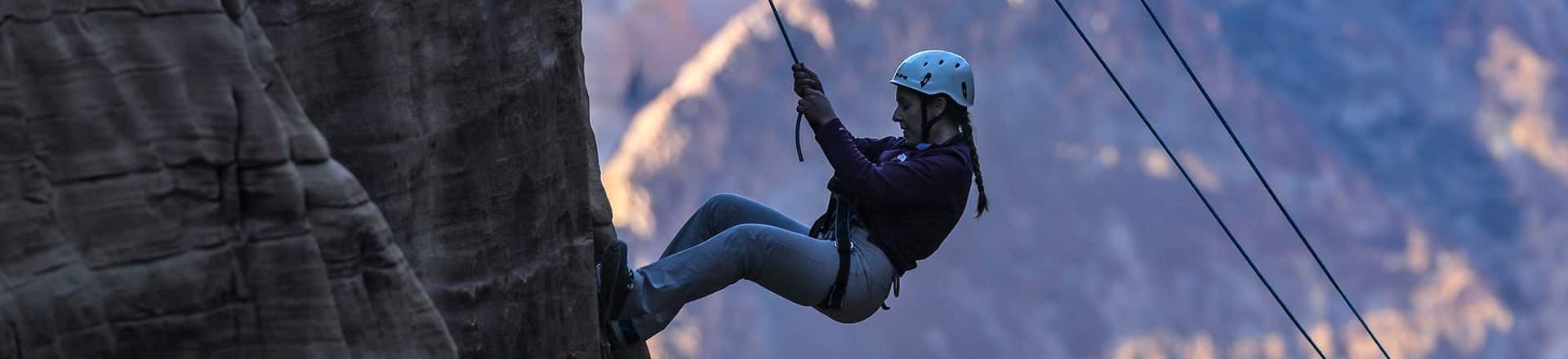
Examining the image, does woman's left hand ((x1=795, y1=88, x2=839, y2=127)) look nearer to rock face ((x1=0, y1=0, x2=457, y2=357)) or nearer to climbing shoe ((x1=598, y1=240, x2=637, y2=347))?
climbing shoe ((x1=598, y1=240, x2=637, y2=347))

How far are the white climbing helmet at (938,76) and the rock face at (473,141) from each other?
1193mm

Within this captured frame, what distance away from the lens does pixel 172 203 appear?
4.51 metres

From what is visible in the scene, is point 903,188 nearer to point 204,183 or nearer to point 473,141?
point 473,141

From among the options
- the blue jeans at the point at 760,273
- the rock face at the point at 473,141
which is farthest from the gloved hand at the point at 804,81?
the rock face at the point at 473,141

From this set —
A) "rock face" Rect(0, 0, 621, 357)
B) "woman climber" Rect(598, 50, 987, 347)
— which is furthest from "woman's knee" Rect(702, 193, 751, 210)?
"rock face" Rect(0, 0, 621, 357)

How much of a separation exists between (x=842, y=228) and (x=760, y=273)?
356 millimetres

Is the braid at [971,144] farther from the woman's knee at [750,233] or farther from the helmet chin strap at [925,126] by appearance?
the woman's knee at [750,233]

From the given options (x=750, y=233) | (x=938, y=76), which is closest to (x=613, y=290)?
(x=750, y=233)

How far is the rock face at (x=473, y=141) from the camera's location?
526 centimetres

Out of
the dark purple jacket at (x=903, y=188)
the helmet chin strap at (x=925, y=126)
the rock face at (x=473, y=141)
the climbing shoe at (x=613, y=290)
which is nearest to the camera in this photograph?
the rock face at (x=473, y=141)

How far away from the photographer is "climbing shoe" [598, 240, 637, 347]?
5938mm

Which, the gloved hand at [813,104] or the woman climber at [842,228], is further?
the gloved hand at [813,104]

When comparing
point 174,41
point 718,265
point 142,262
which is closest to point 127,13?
point 174,41

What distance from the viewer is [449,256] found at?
558 cm
